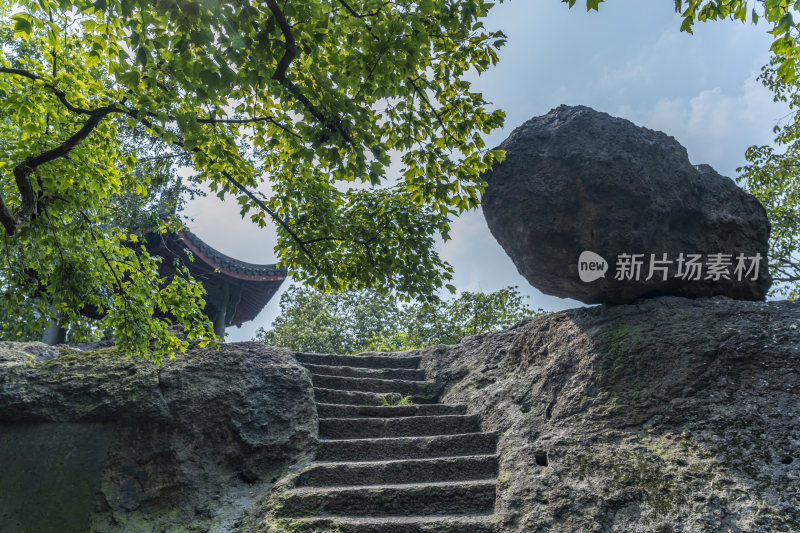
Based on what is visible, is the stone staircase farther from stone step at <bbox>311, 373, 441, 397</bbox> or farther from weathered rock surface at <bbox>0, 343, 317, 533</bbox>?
weathered rock surface at <bbox>0, 343, 317, 533</bbox>

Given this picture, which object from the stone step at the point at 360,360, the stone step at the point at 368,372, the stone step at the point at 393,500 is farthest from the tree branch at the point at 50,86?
the stone step at the point at 360,360

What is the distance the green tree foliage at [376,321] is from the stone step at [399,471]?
18.6 feet

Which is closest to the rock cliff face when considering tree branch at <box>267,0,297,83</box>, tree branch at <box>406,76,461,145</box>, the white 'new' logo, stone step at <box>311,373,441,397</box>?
the white 'new' logo

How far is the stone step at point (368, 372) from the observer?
6.43 metres

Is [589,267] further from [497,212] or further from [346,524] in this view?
[346,524]

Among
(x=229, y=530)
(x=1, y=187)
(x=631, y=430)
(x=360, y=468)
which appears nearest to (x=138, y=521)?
(x=229, y=530)

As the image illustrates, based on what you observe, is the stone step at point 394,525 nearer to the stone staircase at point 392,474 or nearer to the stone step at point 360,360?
the stone staircase at point 392,474

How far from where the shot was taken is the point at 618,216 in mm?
4891

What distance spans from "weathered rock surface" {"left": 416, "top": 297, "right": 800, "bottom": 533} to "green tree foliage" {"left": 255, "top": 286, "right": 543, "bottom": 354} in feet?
17.7

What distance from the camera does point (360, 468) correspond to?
14.2ft

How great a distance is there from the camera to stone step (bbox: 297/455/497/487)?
168 inches

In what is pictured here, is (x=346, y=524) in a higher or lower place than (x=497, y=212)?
lower

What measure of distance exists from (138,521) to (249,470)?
3.23 feet

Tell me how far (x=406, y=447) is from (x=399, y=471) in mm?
442
